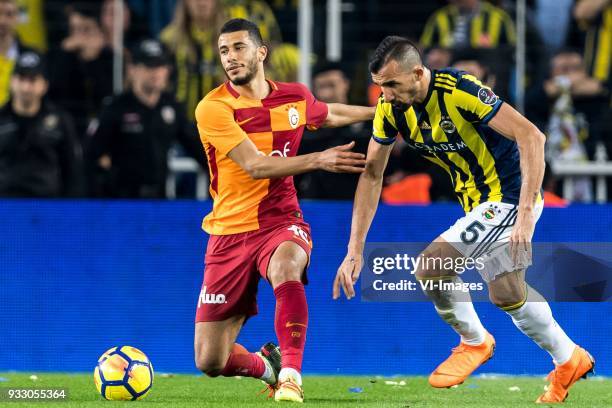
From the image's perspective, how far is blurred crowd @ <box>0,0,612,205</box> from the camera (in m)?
12.0

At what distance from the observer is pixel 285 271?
26.2ft

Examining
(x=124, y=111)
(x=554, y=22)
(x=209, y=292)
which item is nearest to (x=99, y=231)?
(x=124, y=111)

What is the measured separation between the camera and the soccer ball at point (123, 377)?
8.27m

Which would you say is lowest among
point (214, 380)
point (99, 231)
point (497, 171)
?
point (214, 380)

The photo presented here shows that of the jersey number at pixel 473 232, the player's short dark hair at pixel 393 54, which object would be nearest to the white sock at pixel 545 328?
the jersey number at pixel 473 232

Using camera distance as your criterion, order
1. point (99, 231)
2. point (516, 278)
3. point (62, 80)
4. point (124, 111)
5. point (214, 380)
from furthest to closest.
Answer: point (62, 80) < point (124, 111) < point (99, 231) < point (214, 380) < point (516, 278)

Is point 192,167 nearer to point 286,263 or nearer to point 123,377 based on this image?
point 123,377

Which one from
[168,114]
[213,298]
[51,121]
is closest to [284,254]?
[213,298]

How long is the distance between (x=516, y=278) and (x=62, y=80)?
21.0 feet

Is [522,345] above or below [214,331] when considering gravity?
below

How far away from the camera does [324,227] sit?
10.9m

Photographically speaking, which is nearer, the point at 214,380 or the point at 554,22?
the point at 214,380

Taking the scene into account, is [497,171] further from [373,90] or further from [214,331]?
[373,90]

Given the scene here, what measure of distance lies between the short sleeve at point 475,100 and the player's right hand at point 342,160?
87cm
